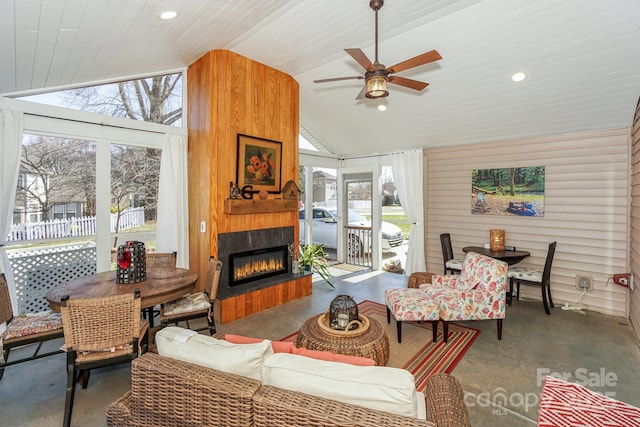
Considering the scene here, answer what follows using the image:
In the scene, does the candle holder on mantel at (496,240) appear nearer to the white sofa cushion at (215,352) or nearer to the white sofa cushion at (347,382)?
the white sofa cushion at (347,382)

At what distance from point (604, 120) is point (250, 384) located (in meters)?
5.21

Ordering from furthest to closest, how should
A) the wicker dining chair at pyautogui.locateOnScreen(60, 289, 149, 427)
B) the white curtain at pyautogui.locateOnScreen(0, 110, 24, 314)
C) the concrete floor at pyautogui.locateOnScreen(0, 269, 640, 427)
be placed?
the white curtain at pyautogui.locateOnScreen(0, 110, 24, 314) < the concrete floor at pyautogui.locateOnScreen(0, 269, 640, 427) < the wicker dining chair at pyautogui.locateOnScreen(60, 289, 149, 427)

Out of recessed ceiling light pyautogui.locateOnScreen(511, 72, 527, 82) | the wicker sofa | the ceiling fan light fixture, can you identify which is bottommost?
the wicker sofa

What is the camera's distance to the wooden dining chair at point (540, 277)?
13.6 ft

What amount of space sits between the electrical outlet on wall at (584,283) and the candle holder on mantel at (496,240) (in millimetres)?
1013

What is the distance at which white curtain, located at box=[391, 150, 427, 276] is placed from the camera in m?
5.86

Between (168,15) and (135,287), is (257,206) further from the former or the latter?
(168,15)

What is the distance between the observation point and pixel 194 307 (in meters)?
3.04

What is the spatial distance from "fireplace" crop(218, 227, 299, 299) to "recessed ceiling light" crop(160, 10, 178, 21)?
7.74ft

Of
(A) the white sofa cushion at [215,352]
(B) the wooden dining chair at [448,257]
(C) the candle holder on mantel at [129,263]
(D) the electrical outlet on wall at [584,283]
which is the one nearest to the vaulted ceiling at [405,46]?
(C) the candle holder on mantel at [129,263]

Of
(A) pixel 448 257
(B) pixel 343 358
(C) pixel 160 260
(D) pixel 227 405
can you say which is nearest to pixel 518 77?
(A) pixel 448 257

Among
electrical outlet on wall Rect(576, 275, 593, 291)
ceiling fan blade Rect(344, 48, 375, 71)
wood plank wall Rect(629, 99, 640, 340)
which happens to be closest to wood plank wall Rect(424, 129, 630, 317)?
electrical outlet on wall Rect(576, 275, 593, 291)

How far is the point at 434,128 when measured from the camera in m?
5.22

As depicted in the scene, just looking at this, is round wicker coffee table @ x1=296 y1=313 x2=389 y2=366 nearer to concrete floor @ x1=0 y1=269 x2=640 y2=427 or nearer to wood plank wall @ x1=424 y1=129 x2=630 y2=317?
concrete floor @ x1=0 y1=269 x2=640 y2=427
